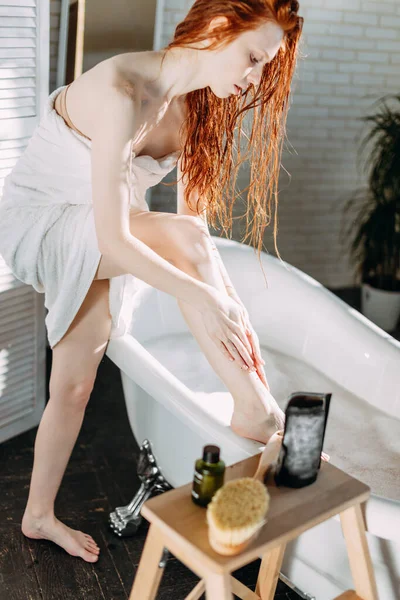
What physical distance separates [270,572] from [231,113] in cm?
119

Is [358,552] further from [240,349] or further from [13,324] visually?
[13,324]

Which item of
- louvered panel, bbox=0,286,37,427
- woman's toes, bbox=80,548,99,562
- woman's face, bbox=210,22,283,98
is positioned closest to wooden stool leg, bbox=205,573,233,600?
woman's toes, bbox=80,548,99,562

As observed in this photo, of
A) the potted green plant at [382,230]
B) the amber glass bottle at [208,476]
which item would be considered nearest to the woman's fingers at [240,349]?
the amber glass bottle at [208,476]

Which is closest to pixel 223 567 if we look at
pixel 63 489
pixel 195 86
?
pixel 195 86

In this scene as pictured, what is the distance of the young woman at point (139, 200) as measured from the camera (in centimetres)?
159

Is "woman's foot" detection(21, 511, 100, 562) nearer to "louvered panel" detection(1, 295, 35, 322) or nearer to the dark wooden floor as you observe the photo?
the dark wooden floor

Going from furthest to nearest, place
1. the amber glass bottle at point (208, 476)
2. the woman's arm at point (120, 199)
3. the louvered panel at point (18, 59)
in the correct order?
the louvered panel at point (18, 59)
the woman's arm at point (120, 199)
the amber glass bottle at point (208, 476)

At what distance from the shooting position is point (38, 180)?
6.34ft

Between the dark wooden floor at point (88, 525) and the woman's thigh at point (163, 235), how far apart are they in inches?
32.8

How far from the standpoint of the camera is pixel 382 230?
367 cm

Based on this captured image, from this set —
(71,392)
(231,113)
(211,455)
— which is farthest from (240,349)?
(231,113)

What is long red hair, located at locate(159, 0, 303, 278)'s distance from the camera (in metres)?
1.56

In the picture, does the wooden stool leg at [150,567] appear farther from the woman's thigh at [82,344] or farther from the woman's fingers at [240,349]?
the woman's thigh at [82,344]

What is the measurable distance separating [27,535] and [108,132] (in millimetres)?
1239
